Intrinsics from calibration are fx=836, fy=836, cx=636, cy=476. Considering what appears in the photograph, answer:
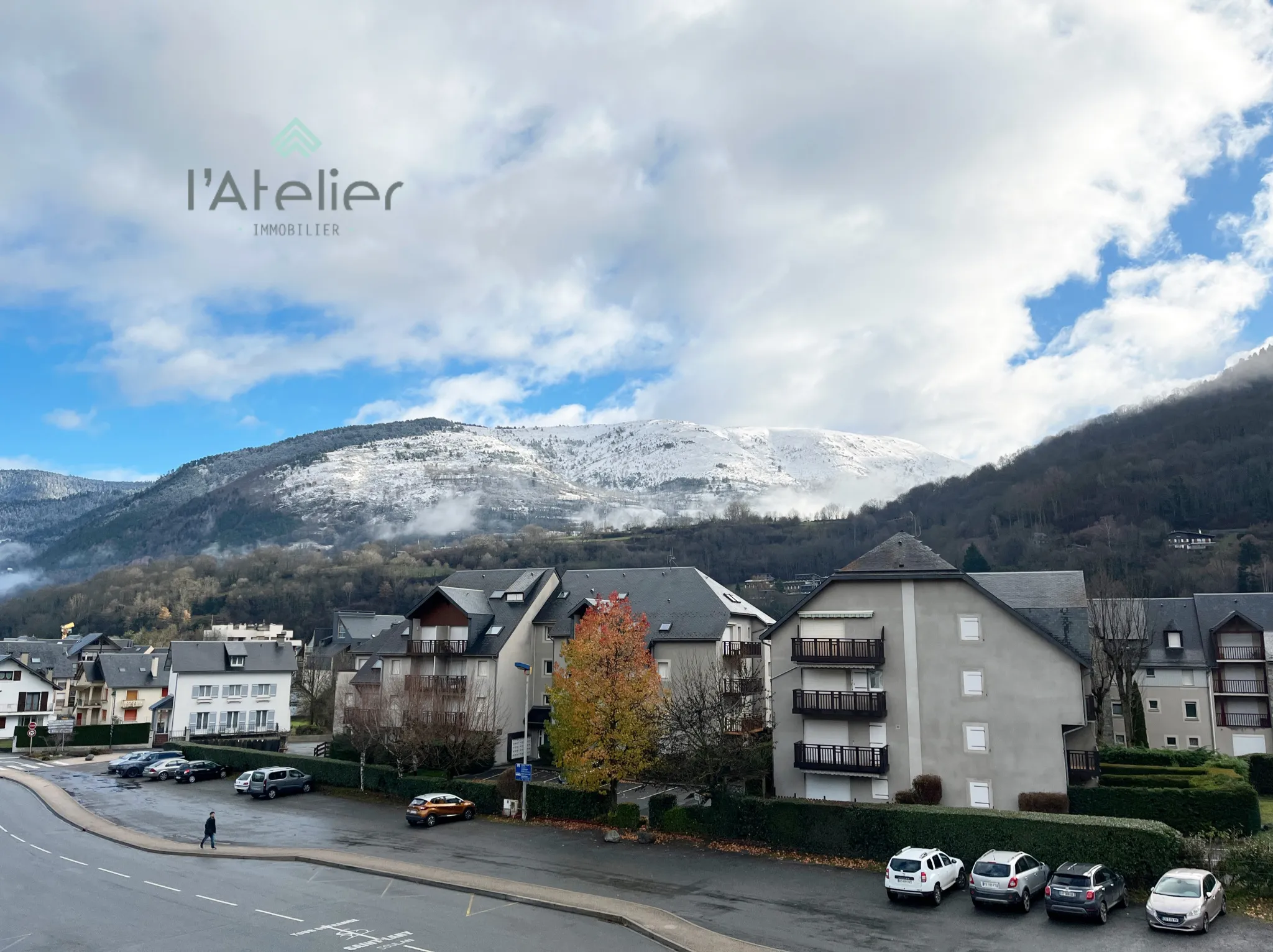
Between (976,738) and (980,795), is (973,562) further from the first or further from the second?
(980,795)

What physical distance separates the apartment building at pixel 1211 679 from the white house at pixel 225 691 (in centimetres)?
7912

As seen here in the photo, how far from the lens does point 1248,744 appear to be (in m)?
62.6

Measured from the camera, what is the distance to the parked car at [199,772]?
62406 millimetres

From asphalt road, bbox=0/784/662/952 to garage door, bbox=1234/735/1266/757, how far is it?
192ft

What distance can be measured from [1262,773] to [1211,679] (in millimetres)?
14861

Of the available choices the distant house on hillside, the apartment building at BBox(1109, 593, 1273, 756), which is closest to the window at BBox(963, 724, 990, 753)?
the apartment building at BBox(1109, 593, 1273, 756)

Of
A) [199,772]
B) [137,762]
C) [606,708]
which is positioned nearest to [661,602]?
[606,708]

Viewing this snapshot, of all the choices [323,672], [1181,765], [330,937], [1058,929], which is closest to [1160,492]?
[1181,765]

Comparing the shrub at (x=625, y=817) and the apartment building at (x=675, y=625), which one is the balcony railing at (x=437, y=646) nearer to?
the apartment building at (x=675, y=625)

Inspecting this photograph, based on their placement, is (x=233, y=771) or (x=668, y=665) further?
(x=233, y=771)

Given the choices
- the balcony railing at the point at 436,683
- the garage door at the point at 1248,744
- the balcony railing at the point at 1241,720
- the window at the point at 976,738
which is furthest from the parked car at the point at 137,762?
the garage door at the point at 1248,744

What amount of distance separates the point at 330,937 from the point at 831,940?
49.3 feet

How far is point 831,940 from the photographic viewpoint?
82.3 feet

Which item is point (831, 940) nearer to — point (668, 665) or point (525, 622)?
point (668, 665)
